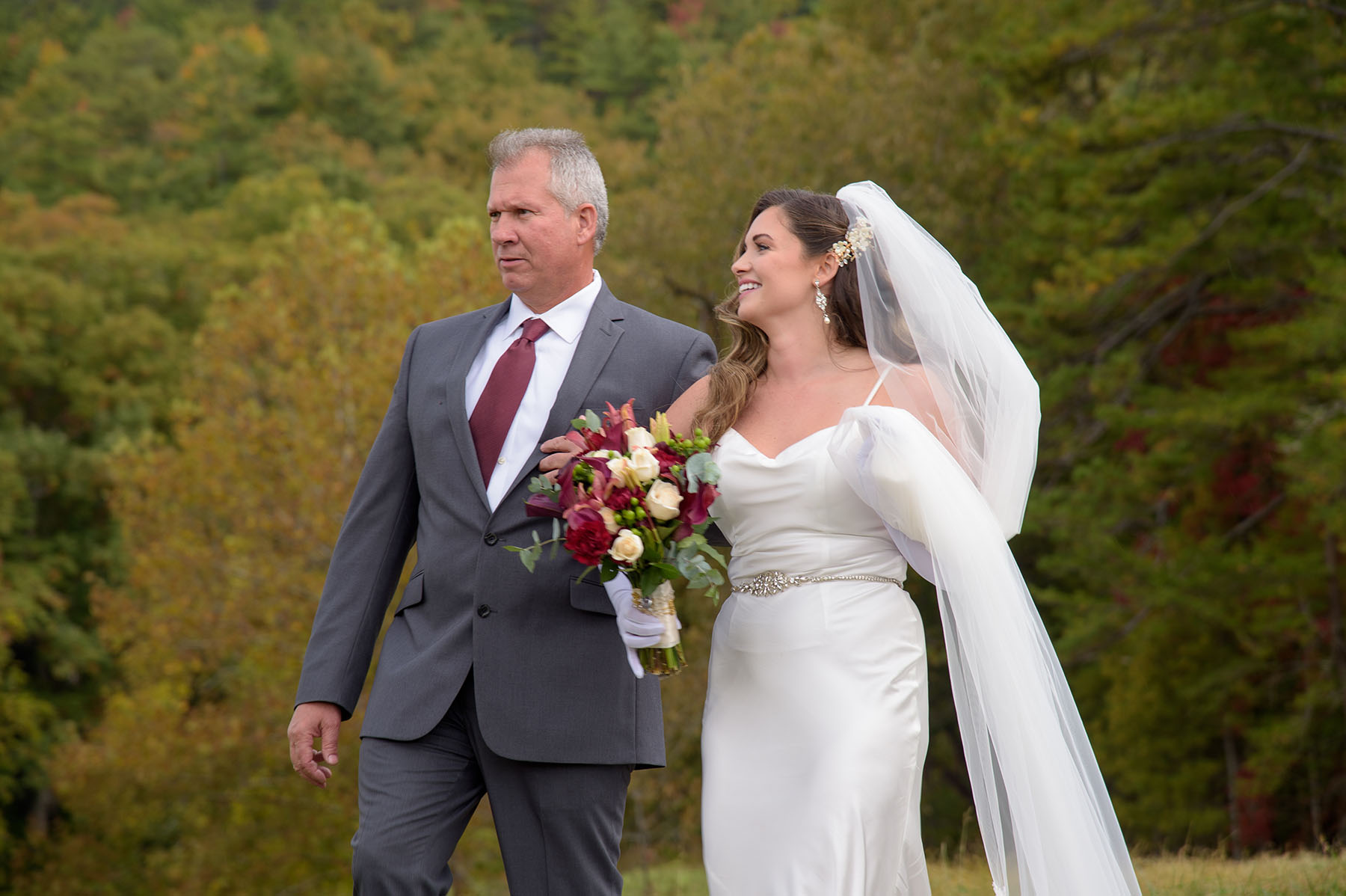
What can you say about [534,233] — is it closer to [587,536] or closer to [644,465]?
[644,465]

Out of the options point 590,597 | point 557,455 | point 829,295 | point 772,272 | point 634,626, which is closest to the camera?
point 634,626

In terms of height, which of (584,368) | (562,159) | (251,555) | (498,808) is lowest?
(251,555)

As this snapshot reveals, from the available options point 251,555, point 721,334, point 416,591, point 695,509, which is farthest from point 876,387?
point 251,555

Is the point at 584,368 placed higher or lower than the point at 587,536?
higher

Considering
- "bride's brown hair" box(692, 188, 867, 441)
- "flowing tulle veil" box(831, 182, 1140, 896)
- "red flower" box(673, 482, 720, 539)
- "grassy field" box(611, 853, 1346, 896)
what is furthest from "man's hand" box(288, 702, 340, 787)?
"grassy field" box(611, 853, 1346, 896)

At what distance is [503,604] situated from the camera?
3.64 metres

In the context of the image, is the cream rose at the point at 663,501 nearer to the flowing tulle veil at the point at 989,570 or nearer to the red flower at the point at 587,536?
the red flower at the point at 587,536

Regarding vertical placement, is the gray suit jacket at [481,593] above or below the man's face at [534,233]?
Result: below

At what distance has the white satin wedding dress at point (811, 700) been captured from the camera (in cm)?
352

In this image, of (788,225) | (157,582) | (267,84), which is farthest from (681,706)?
(267,84)

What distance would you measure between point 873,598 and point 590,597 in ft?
2.51

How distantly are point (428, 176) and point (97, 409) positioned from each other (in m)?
11.6

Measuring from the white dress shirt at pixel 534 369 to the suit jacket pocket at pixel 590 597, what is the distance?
Result: 309 millimetres

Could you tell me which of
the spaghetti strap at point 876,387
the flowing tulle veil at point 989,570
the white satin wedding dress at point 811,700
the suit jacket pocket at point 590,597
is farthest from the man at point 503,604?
the flowing tulle veil at point 989,570
